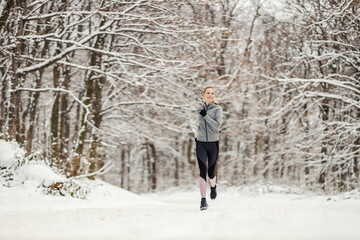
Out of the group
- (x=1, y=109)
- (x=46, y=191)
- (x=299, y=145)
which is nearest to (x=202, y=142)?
(x=46, y=191)

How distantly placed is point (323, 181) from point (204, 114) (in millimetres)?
10999

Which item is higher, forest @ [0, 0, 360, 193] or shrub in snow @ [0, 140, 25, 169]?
forest @ [0, 0, 360, 193]

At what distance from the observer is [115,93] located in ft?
51.6

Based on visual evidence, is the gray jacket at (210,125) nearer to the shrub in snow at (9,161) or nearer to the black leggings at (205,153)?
the black leggings at (205,153)

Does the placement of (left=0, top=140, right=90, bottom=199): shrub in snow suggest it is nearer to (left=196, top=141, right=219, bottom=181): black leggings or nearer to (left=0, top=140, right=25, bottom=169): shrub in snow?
(left=0, top=140, right=25, bottom=169): shrub in snow

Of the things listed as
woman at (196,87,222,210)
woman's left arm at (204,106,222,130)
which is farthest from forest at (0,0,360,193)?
woman's left arm at (204,106,222,130)

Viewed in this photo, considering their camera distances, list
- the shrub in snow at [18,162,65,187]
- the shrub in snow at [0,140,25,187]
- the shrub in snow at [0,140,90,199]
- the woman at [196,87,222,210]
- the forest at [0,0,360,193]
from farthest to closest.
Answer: the forest at [0,0,360,193]
the shrub in snow at [18,162,65,187]
the shrub in snow at [0,140,90,199]
the shrub in snow at [0,140,25,187]
the woman at [196,87,222,210]

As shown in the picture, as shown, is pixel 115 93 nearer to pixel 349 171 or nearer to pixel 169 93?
pixel 169 93

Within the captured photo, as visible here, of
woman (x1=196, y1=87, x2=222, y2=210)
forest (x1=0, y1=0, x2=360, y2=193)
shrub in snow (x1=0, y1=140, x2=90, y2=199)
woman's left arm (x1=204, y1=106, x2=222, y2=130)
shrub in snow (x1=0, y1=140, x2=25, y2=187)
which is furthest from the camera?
forest (x1=0, y1=0, x2=360, y2=193)

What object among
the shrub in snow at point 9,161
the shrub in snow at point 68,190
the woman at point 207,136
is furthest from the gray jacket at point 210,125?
the shrub in snow at point 9,161

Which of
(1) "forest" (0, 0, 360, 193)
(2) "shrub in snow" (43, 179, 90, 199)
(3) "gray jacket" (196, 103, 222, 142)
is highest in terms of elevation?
(1) "forest" (0, 0, 360, 193)

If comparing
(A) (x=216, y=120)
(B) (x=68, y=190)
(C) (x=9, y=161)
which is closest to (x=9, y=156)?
(C) (x=9, y=161)

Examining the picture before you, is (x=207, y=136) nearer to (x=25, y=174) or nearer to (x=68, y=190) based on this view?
(x=68, y=190)

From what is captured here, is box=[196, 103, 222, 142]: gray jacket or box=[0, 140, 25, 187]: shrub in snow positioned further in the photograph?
box=[0, 140, 25, 187]: shrub in snow
